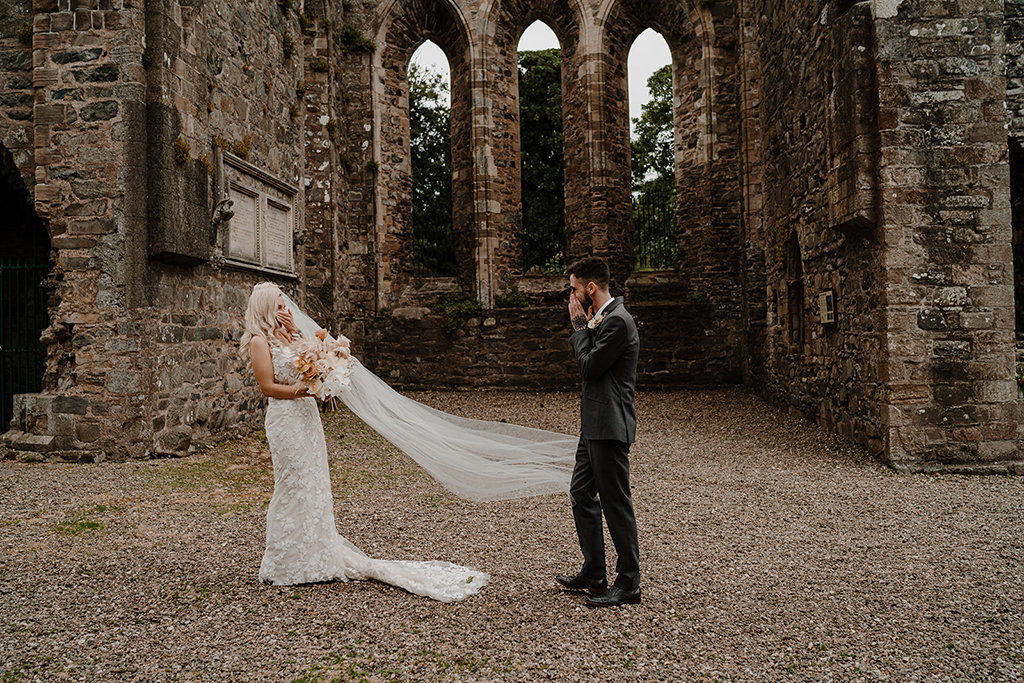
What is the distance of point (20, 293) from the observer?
9.08 meters

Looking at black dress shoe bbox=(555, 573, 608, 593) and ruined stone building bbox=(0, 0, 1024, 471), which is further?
ruined stone building bbox=(0, 0, 1024, 471)

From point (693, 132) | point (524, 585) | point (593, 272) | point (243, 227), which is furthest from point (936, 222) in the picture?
point (243, 227)

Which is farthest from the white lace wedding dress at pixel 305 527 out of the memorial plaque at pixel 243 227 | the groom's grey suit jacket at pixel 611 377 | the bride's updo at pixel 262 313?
the memorial plaque at pixel 243 227

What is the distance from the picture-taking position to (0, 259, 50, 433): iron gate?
8.38m

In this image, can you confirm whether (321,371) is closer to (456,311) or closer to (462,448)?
(462,448)

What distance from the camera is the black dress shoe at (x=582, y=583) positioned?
355 centimetres

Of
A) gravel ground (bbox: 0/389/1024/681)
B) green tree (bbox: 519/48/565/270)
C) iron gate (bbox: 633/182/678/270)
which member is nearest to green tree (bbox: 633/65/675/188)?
green tree (bbox: 519/48/565/270)

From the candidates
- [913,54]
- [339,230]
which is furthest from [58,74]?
[913,54]

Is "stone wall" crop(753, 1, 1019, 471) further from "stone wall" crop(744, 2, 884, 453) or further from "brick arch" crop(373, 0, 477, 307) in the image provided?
"brick arch" crop(373, 0, 477, 307)

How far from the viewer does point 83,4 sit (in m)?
7.11

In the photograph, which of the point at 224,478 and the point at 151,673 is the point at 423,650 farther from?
the point at 224,478

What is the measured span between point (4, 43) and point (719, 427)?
939 centimetres

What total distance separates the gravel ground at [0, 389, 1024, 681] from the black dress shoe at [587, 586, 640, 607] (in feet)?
0.17

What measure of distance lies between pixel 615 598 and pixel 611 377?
109 cm
